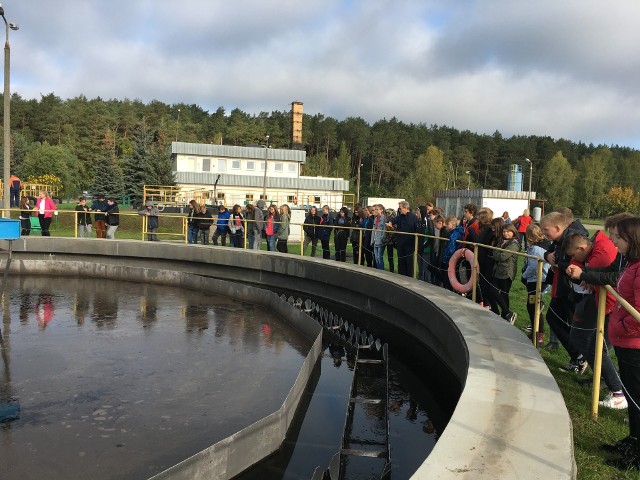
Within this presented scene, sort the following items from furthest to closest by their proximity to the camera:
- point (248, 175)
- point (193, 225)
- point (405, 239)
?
point (248, 175) < point (193, 225) < point (405, 239)

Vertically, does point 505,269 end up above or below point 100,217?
below

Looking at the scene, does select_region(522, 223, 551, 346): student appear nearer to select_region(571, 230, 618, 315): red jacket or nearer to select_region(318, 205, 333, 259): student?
select_region(571, 230, 618, 315): red jacket

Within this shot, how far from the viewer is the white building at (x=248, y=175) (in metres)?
54.2

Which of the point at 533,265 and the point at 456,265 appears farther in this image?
the point at 456,265

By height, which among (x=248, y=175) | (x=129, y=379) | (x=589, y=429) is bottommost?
(x=129, y=379)

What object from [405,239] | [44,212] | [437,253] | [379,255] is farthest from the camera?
[44,212]

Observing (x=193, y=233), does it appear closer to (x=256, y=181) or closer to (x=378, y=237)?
(x=378, y=237)

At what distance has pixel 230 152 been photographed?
56.4 metres

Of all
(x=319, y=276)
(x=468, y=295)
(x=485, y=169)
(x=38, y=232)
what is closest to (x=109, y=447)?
(x=468, y=295)

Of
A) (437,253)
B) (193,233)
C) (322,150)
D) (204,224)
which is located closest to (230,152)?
(193,233)

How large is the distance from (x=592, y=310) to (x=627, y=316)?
1205mm

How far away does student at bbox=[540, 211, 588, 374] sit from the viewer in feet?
19.8

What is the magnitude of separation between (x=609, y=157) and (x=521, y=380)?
133 metres

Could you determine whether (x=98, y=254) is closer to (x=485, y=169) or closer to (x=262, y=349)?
(x=262, y=349)
